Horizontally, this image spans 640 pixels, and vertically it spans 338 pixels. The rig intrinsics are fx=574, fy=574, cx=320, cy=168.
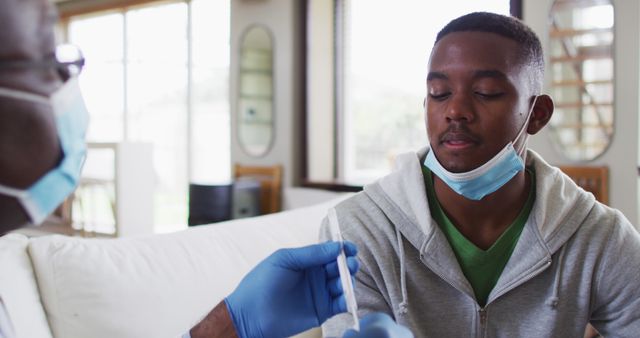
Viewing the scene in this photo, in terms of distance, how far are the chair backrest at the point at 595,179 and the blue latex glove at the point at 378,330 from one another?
8.82 feet

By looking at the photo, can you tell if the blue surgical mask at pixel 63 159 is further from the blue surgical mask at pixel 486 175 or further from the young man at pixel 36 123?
the blue surgical mask at pixel 486 175

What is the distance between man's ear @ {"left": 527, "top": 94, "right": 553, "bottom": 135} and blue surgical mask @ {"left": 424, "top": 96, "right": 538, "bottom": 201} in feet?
0.36

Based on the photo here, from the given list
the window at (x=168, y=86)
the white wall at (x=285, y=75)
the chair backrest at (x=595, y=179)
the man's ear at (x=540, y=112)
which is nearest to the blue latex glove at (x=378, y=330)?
the man's ear at (x=540, y=112)

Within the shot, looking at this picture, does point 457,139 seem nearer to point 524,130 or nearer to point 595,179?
point 524,130

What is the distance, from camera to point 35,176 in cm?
64

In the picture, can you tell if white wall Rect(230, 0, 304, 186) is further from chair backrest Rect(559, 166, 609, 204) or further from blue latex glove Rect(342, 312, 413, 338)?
blue latex glove Rect(342, 312, 413, 338)

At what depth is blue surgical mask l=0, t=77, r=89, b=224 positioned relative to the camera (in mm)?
631

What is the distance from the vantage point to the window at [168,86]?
5508mm

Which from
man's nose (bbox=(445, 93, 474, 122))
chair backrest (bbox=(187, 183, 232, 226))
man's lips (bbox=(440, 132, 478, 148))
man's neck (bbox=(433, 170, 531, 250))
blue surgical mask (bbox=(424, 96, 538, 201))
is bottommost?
chair backrest (bbox=(187, 183, 232, 226))

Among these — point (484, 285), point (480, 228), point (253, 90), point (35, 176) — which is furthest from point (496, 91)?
point (253, 90)

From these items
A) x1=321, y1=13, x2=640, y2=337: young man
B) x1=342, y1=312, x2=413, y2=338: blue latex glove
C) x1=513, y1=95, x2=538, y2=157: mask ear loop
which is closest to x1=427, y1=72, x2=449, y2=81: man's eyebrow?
x1=321, y1=13, x2=640, y2=337: young man

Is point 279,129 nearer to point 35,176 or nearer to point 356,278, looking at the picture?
point 356,278

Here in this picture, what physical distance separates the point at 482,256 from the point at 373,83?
316 cm

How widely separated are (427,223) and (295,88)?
349cm
